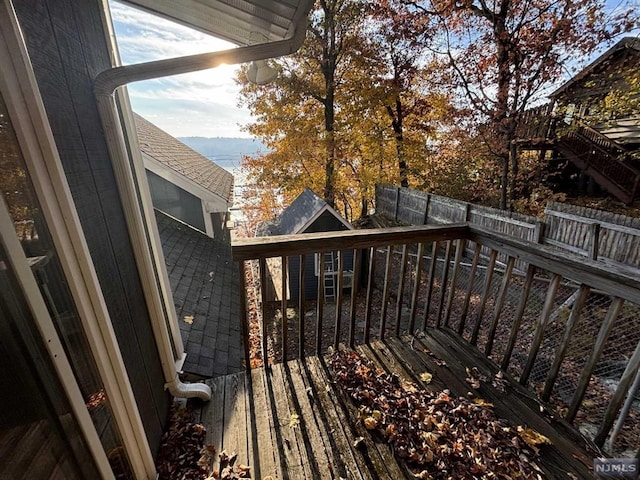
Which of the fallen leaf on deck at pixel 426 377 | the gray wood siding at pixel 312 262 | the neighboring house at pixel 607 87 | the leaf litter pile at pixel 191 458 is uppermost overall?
the neighboring house at pixel 607 87

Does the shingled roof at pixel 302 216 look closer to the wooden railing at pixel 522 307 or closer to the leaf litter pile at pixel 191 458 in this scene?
the wooden railing at pixel 522 307

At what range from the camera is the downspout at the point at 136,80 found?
139 cm

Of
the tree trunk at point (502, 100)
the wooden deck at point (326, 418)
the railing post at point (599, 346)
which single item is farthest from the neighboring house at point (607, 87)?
the wooden deck at point (326, 418)

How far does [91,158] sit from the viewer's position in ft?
4.29

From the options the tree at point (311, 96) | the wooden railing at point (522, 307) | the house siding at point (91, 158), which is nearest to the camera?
the house siding at point (91, 158)

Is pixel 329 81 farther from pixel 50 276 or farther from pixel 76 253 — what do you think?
pixel 50 276

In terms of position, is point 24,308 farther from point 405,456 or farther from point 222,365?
point 222,365

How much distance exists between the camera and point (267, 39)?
7.82 ft

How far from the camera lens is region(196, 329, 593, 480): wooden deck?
1.58m

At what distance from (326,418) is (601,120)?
40.3ft

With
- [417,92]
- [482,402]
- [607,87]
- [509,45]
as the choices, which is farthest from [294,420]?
[607,87]

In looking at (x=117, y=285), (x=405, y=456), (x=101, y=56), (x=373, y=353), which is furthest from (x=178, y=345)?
(x=101, y=56)

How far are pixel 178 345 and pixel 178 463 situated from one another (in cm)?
89

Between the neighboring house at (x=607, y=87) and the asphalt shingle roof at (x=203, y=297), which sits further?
the neighboring house at (x=607, y=87)
